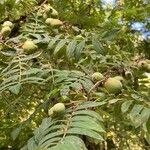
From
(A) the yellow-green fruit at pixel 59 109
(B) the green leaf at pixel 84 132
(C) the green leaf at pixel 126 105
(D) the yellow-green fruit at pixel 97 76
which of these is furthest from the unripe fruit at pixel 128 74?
(B) the green leaf at pixel 84 132

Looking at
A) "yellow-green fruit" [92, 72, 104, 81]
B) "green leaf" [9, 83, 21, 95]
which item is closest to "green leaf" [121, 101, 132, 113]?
"yellow-green fruit" [92, 72, 104, 81]

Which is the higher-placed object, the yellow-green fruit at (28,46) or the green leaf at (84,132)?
the yellow-green fruit at (28,46)

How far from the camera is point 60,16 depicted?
3.48 metres

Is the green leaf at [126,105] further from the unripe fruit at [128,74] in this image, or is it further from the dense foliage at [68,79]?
the unripe fruit at [128,74]

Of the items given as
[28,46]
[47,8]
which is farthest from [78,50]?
[47,8]

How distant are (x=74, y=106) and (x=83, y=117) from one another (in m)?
0.13

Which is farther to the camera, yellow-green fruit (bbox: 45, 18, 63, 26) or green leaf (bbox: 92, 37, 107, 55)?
yellow-green fruit (bbox: 45, 18, 63, 26)

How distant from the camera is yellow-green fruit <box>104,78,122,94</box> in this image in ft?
5.75

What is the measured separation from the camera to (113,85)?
175 centimetres

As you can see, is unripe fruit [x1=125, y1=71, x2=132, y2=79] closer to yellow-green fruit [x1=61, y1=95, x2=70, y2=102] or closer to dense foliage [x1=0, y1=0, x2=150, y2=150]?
dense foliage [x1=0, y1=0, x2=150, y2=150]

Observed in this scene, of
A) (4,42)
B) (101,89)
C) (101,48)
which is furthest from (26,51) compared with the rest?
(101,89)

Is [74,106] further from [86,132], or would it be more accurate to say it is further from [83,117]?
[86,132]

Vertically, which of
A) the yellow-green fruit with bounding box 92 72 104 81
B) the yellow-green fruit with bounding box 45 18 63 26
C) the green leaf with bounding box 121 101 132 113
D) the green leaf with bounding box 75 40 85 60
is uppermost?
the yellow-green fruit with bounding box 45 18 63 26

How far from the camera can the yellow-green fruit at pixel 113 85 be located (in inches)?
69.0
